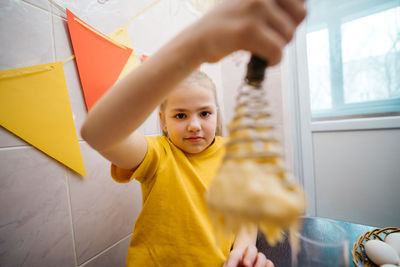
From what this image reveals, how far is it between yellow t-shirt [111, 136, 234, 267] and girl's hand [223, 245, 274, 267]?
0.10 ft

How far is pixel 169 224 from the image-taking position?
1.58ft

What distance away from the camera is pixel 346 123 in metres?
1.13

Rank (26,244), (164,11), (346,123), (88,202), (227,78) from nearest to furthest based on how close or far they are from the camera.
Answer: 1. (26,244)
2. (88,202)
3. (164,11)
4. (346,123)
5. (227,78)

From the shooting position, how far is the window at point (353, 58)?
1.07 metres

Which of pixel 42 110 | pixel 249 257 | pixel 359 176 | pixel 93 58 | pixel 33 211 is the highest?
pixel 93 58

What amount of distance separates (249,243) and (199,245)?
155 millimetres

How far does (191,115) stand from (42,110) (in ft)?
1.17

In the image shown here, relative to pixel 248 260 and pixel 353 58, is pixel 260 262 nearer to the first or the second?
pixel 248 260

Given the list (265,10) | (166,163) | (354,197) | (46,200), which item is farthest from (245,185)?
(354,197)

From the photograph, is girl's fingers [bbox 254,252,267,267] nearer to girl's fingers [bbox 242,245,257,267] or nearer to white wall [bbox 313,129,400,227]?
girl's fingers [bbox 242,245,257,267]

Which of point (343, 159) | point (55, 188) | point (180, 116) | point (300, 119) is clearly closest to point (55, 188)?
point (55, 188)

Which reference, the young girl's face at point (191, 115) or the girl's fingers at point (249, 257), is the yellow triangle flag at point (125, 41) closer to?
the young girl's face at point (191, 115)

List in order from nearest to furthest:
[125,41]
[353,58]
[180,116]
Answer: [180,116] → [125,41] → [353,58]

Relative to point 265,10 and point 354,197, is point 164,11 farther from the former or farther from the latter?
point 354,197
